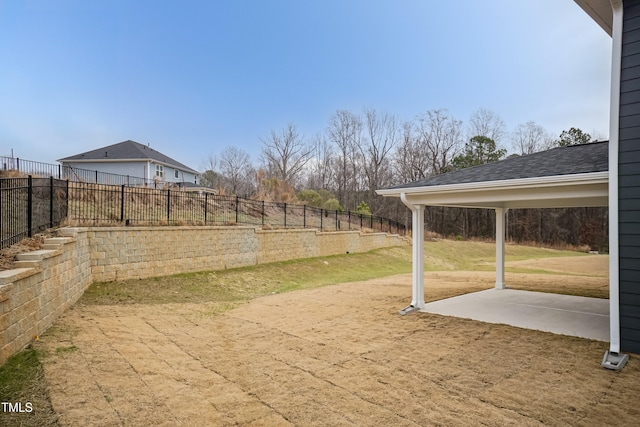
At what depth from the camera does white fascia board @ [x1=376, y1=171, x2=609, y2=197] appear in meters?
5.25

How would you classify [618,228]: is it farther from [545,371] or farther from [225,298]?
[225,298]

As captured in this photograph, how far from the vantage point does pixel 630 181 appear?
4840 millimetres

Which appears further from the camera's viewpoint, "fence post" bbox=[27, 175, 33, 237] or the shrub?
the shrub

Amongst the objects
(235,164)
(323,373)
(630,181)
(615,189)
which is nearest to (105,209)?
(323,373)

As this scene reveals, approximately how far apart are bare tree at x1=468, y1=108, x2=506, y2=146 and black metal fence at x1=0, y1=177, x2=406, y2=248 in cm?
1889

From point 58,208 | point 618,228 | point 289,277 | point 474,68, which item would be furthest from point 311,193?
point 618,228

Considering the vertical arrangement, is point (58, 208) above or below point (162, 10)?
below

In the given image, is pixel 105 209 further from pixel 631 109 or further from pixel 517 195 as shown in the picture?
pixel 631 109

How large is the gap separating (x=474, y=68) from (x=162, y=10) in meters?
21.8

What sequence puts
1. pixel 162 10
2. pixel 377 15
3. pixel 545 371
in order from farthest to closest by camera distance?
1. pixel 377 15
2. pixel 162 10
3. pixel 545 371

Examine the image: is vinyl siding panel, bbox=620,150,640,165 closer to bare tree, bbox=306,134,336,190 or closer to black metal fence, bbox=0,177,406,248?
black metal fence, bbox=0,177,406,248

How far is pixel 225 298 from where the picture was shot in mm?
9836

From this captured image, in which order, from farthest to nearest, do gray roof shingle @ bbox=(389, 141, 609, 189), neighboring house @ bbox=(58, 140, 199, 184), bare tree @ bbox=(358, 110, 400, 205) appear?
1. bare tree @ bbox=(358, 110, 400, 205)
2. neighboring house @ bbox=(58, 140, 199, 184)
3. gray roof shingle @ bbox=(389, 141, 609, 189)

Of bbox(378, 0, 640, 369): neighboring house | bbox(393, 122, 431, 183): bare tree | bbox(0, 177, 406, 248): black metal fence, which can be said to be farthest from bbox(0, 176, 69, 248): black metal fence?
bbox(393, 122, 431, 183): bare tree
